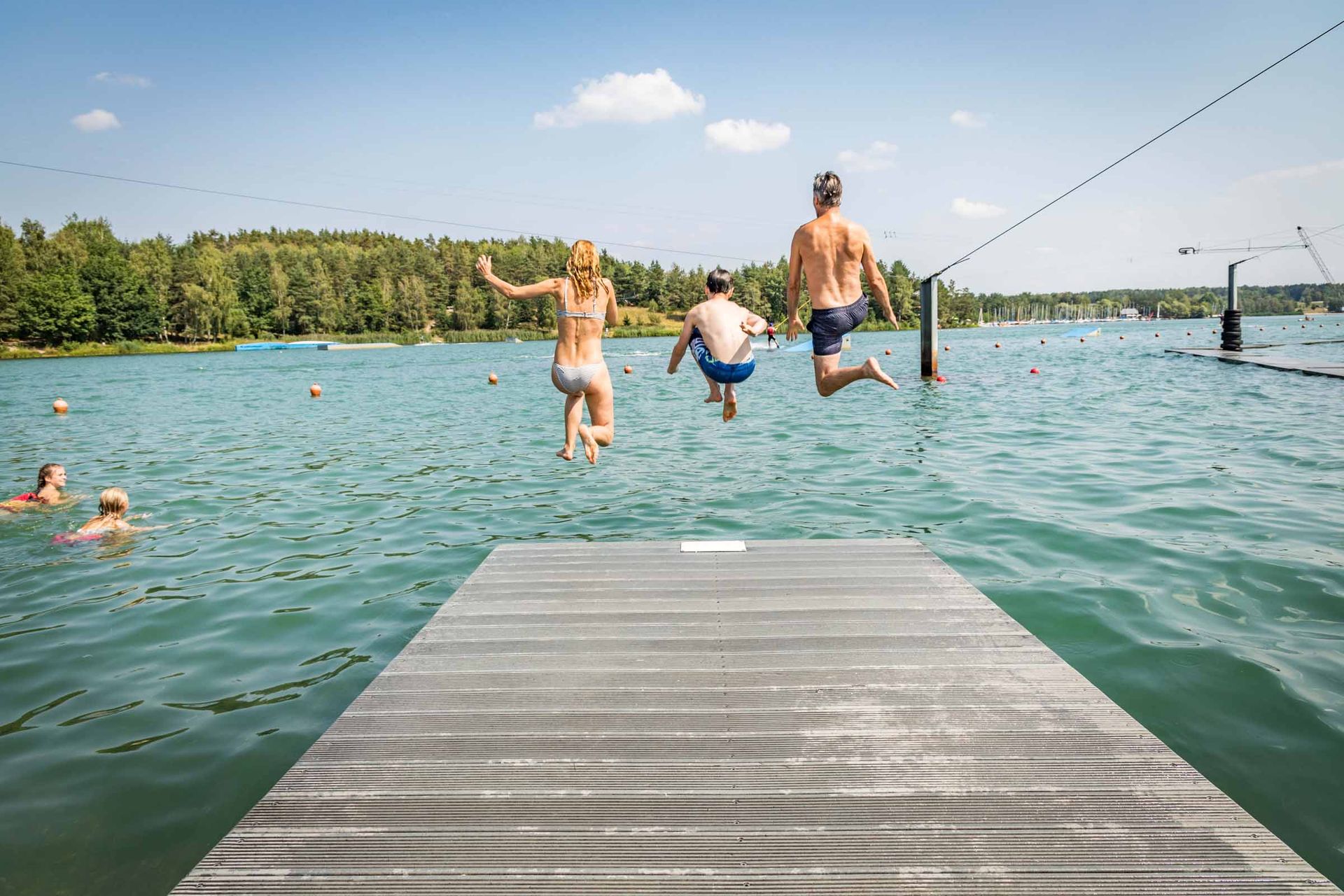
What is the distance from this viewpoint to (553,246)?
10.7 metres

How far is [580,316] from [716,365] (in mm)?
1180

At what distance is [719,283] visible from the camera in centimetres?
675

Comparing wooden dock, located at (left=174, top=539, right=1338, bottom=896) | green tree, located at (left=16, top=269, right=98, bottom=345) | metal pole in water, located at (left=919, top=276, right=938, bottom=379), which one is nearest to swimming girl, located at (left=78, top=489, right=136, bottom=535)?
wooden dock, located at (left=174, top=539, right=1338, bottom=896)

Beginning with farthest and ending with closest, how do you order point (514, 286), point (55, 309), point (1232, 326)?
point (55, 309)
point (1232, 326)
point (514, 286)

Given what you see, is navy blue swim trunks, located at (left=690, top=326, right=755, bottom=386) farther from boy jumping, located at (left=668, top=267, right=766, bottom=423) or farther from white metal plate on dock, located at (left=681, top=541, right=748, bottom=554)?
white metal plate on dock, located at (left=681, top=541, right=748, bottom=554)

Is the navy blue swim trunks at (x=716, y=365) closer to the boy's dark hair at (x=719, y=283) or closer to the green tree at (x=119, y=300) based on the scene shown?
the boy's dark hair at (x=719, y=283)

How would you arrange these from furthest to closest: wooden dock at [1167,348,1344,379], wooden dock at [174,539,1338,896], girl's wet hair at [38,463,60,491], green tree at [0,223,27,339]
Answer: green tree at [0,223,27,339] < wooden dock at [1167,348,1344,379] < girl's wet hair at [38,463,60,491] < wooden dock at [174,539,1338,896]

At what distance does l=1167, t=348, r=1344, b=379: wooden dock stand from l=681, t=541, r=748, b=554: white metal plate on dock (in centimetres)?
2697

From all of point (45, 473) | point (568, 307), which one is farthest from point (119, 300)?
point (568, 307)

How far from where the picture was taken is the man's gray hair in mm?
6117

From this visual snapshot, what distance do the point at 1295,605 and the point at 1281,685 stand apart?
7.14 feet

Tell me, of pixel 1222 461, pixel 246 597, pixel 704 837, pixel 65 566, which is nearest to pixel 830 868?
pixel 704 837

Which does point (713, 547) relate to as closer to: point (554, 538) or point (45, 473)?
point (554, 538)

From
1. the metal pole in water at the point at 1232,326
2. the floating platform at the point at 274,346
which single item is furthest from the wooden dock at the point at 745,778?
the floating platform at the point at 274,346
